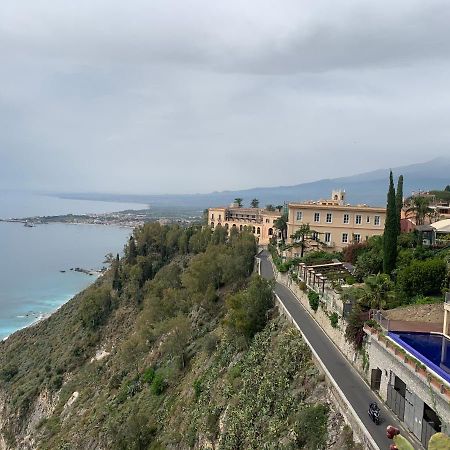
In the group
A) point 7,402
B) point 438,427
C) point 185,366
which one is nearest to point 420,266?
point 438,427

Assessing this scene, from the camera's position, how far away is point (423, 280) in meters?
25.7

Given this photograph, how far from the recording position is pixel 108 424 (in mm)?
34094

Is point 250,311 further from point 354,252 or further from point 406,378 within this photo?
point 406,378

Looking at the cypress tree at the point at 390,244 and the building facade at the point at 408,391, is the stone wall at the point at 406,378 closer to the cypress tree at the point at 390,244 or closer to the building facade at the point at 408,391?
the building facade at the point at 408,391

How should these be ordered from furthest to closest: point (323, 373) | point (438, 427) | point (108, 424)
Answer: point (108, 424) < point (323, 373) < point (438, 427)

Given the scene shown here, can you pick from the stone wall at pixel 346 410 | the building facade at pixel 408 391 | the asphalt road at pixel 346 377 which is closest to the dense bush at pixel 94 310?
the asphalt road at pixel 346 377

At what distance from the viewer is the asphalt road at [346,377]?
16891 millimetres

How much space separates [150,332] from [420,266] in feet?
92.9

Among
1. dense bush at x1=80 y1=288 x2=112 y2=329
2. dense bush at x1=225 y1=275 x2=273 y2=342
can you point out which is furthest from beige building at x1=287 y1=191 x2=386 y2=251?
dense bush at x1=80 y1=288 x2=112 y2=329

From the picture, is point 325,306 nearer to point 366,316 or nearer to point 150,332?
point 366,316

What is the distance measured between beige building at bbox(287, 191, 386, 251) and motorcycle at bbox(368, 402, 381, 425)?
33.5m

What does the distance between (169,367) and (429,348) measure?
2452cm

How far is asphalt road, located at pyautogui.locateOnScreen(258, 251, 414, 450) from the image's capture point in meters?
16.9

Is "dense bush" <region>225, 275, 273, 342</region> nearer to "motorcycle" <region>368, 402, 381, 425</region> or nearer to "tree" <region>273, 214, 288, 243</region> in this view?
"motorcycle" <region>368, 402, 381, 425</region>
